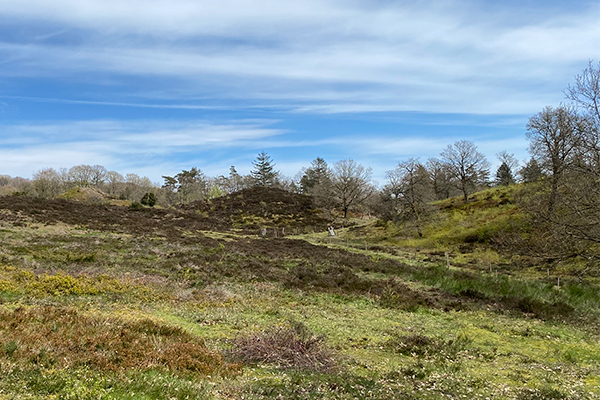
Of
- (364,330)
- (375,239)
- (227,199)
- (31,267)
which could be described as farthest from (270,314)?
(227,199)

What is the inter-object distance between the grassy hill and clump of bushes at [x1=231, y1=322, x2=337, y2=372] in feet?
0.13

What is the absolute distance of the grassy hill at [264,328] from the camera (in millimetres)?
6199

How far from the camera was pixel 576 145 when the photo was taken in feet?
54.0

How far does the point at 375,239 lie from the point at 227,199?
37602 mm

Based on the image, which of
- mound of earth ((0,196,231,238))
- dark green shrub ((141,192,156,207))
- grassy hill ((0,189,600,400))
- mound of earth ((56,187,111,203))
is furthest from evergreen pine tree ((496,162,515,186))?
mound of earth ((56,187,111,203))

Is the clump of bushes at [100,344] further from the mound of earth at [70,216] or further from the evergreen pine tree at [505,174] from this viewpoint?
the evergreen pine tree at [505,174]

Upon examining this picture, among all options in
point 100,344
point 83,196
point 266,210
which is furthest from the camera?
point 266,210

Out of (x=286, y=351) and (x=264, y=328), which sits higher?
(x=286, y=351)

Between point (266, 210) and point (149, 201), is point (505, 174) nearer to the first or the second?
point (266, 210)

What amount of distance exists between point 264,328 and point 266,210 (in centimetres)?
6078

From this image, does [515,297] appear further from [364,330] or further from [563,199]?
[364,330]

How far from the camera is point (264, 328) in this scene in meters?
10.5

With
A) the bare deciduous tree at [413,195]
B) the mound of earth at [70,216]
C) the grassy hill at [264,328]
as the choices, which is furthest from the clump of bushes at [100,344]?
the bare deciduous tree at [413,195]

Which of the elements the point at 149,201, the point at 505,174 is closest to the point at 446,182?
the point at 505,174
